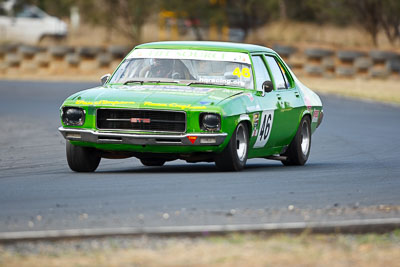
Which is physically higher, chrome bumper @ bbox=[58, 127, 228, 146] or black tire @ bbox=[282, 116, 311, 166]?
chrome bumper @ bbox=[58, 127, 228, 146]

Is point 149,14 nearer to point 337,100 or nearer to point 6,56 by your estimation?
point 6,56

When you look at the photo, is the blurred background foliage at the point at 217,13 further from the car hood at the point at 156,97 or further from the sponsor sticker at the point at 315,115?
the car hood at the point at 156,97

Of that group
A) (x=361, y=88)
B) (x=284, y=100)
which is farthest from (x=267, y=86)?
(x=361, y=88)

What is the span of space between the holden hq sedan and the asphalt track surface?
280mm

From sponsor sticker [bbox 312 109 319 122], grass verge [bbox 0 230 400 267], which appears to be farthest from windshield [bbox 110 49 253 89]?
grass verge [bbox 0 230 400 267]

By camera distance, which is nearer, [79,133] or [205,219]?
[205,219]

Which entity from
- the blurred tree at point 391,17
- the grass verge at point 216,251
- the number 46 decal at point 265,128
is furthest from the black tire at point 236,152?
the blurred tree at point 391,17

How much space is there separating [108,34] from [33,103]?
763 inches

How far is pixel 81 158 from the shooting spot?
1111cm

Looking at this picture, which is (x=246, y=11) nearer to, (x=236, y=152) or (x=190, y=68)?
(x=190, y=68)

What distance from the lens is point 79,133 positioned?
10758 millimetres

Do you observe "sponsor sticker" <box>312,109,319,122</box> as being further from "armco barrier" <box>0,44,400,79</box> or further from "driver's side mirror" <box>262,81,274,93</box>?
"armco barrier" <box>0,44,400,79</box>

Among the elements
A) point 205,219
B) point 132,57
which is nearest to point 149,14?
point 132,57

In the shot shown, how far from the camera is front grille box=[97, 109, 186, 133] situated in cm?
1056
